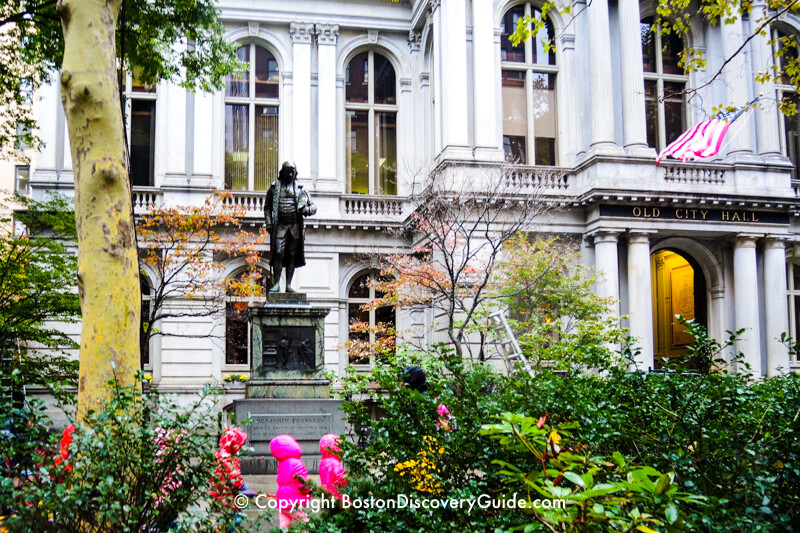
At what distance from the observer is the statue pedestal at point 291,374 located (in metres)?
12.2

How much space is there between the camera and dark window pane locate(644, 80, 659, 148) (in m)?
27.3

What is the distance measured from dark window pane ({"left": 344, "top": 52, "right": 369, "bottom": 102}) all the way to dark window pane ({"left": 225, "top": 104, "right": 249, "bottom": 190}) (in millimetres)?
4105

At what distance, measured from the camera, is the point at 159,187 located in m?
25.6

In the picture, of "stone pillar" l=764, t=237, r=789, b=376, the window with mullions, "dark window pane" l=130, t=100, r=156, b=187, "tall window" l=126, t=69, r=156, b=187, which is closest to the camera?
"stone pillar" l=764, t=237, r=789, b=376

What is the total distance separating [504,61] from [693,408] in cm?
2318

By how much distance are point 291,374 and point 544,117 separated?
17426 millimetres

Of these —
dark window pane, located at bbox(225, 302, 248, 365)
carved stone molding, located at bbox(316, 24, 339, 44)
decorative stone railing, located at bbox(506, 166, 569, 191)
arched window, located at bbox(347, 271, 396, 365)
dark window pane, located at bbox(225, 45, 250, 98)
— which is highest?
carved stone molding, located at bbox(316, 24, 339, 44)

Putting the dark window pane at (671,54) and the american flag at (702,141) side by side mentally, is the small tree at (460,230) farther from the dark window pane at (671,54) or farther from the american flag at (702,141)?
the dark window pane at (671,54)

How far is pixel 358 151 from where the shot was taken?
29.0m

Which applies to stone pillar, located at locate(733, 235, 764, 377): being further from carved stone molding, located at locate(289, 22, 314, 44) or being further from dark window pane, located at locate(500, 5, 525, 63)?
carved stone molding, located at locate(289, 22, 314, 44)

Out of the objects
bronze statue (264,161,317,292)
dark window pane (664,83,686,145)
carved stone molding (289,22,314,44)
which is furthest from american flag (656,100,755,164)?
carved stone molding (289,22,314,44)

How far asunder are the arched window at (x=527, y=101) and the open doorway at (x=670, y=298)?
670cm

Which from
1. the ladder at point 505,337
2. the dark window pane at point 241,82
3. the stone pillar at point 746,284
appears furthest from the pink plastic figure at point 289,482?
the dark window pane at point 241,82

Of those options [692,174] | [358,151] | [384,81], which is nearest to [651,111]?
[692,174]
